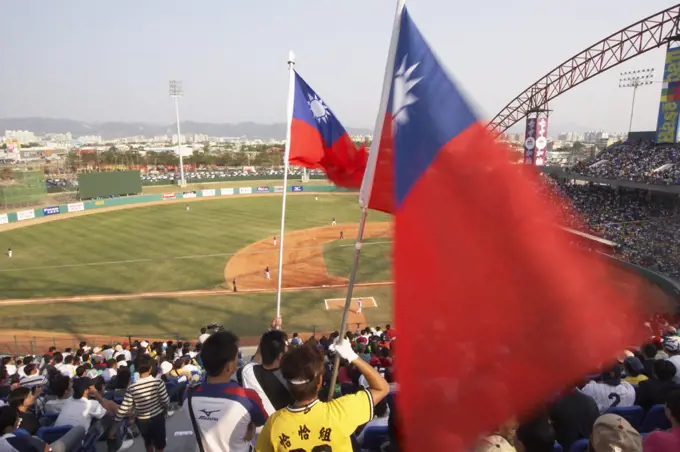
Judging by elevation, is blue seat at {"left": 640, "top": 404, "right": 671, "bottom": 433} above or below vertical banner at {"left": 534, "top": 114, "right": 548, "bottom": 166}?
below

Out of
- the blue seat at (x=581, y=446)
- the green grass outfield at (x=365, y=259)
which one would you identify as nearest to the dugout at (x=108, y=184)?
the green grass outfield at (x=365, y=259)

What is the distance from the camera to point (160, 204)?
56500 millimetres

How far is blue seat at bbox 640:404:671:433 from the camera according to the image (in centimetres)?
485

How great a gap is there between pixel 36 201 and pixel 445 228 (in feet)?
195

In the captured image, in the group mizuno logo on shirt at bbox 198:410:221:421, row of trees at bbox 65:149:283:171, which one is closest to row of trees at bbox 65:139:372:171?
row of trees at bbox 65:149:283:171

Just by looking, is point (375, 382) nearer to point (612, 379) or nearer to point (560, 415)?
point (560, 415)

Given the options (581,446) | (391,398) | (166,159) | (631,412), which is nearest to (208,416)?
(391,398)

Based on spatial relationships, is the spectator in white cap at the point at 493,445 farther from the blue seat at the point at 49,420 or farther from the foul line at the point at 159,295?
the foul line at the point at 159,295

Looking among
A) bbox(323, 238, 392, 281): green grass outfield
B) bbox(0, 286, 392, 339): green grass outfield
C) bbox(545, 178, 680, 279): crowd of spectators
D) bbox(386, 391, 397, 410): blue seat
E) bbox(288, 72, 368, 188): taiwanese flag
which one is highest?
bbox(288, 72, 368, 188): taiwanese flag

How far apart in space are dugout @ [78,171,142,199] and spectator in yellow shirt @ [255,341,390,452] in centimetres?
6018

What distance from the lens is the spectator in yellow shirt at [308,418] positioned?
8.52ft

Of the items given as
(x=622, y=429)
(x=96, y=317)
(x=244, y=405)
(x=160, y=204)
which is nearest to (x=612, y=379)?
(x=622, y=429)

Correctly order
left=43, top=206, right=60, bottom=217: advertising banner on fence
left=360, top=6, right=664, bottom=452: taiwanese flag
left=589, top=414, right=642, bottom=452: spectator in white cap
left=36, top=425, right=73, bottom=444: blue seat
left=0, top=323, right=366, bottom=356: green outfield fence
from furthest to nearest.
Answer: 1. left=43, top=206, right=60, bottom=217: advertising banner on fence
2. left=0, top=323, right=366, bottom=356: green outfield fence
3. left=36, top=425, right=73, bottom=444: blue seat
4. left=360, top=6, right=664, bottom=452: taiwanese flag
5. left=589, top=414, right=642, bottom=452: spectator in white cap

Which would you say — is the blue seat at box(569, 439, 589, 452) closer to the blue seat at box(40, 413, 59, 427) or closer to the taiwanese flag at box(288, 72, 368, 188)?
the taiwanese flag at box(288, 72, 368, 188)
